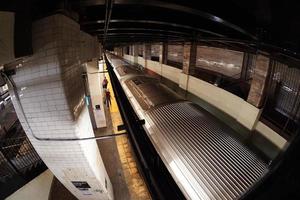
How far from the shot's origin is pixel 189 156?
7.52ft

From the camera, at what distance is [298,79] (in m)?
3.62

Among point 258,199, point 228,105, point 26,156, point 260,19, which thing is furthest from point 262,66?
point 26,156

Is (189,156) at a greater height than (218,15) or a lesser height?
lesser

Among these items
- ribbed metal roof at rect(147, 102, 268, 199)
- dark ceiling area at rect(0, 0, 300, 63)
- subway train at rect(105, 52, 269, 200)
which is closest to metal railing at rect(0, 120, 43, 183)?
subway train at rect(105, 52, 269, 200)

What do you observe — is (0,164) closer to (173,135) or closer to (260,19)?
(173,135)

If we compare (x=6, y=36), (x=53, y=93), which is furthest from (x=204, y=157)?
(x=6, y=36)

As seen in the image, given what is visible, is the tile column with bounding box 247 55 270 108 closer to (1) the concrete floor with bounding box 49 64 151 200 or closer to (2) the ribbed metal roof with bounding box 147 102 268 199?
(2) the ribbed metal roof with bounding box 147 102 268 199

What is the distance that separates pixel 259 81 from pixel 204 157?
10.3 feet

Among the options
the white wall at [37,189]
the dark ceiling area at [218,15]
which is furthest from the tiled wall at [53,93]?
the white wall at [37,189]

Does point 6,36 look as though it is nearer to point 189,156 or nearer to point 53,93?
point 53,93

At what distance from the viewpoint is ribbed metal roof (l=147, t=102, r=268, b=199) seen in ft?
6.29

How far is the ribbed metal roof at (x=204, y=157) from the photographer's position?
192 cm

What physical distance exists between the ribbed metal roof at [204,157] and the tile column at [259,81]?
200 cm

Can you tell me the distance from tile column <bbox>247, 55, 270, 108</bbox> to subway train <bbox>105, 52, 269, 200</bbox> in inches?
77.5
